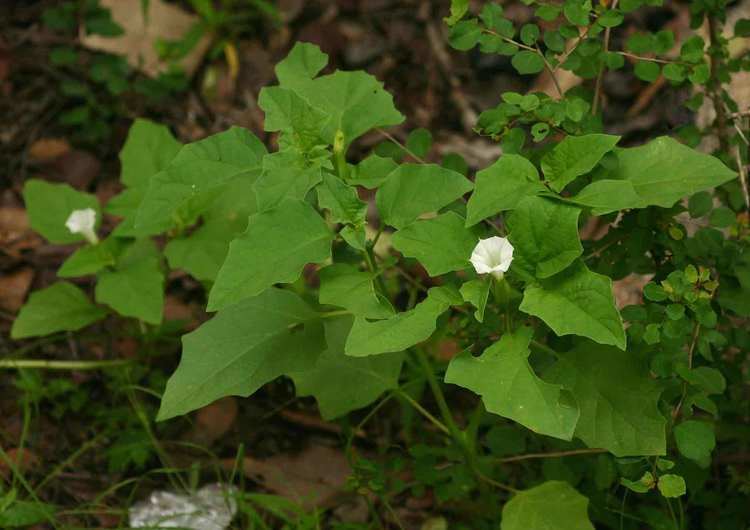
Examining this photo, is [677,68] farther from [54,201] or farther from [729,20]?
[54,201]

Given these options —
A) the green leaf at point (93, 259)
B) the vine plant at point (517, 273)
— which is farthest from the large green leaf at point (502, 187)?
the green leaf at point (93, 259)

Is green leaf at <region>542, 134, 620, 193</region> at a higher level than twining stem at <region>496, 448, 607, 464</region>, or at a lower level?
higher

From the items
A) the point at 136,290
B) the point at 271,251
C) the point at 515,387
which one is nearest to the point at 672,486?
the point at 515,387

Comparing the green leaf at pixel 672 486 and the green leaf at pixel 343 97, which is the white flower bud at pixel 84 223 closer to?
the green leaf at pixel 343 97

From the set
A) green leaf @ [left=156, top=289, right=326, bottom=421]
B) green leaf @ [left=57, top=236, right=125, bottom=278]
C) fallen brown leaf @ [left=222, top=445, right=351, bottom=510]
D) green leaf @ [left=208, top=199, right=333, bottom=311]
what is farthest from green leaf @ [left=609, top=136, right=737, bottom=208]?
green leaf @ [left=57, top=236, right=125, bottom=278]

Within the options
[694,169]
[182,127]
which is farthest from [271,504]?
[182,127]

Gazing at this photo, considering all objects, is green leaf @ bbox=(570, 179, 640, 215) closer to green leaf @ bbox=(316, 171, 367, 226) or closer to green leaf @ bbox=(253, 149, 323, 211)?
green leaf @ bbox=(316, 171, 367, 226)

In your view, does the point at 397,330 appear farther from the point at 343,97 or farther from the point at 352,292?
the point at 343,97
